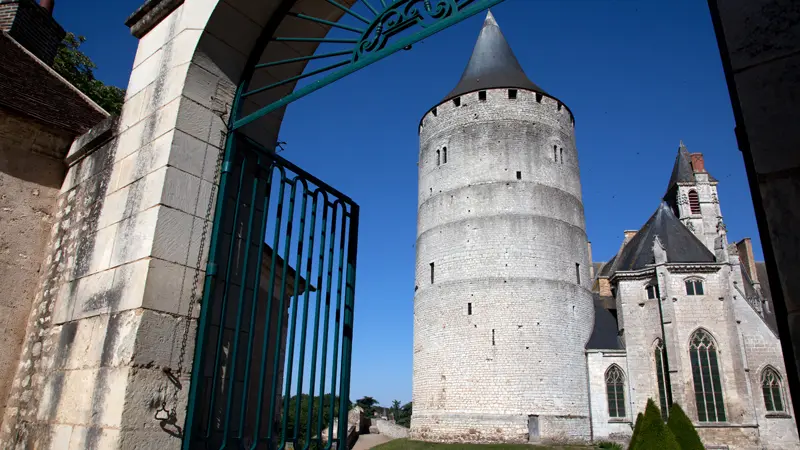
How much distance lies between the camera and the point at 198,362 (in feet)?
9.15

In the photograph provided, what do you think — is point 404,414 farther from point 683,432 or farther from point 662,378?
point 683,432

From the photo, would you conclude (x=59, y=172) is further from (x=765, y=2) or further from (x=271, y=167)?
(x=765, y=2)

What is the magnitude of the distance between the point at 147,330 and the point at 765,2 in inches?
111

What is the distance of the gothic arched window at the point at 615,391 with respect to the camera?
915 inches


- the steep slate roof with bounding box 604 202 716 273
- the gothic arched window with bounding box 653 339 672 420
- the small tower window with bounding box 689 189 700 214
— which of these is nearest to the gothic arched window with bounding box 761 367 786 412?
the gothic arched window with bounding box 653 339 672 420

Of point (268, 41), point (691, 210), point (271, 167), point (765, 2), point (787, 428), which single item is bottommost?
point (787, 428)

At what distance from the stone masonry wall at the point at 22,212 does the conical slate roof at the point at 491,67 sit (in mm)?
24816

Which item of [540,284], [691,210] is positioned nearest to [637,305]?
[540,284]

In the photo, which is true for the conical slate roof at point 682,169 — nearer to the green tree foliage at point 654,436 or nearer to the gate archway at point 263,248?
the green tree foliage at point 654,436

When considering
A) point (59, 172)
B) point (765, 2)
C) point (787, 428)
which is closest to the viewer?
point (765, 2)

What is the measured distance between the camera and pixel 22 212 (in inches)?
147

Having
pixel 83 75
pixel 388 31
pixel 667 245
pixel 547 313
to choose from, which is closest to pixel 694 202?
pixel 667 245

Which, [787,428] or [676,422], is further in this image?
[787,428]

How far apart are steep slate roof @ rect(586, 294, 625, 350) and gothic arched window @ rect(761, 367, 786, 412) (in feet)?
18.7
